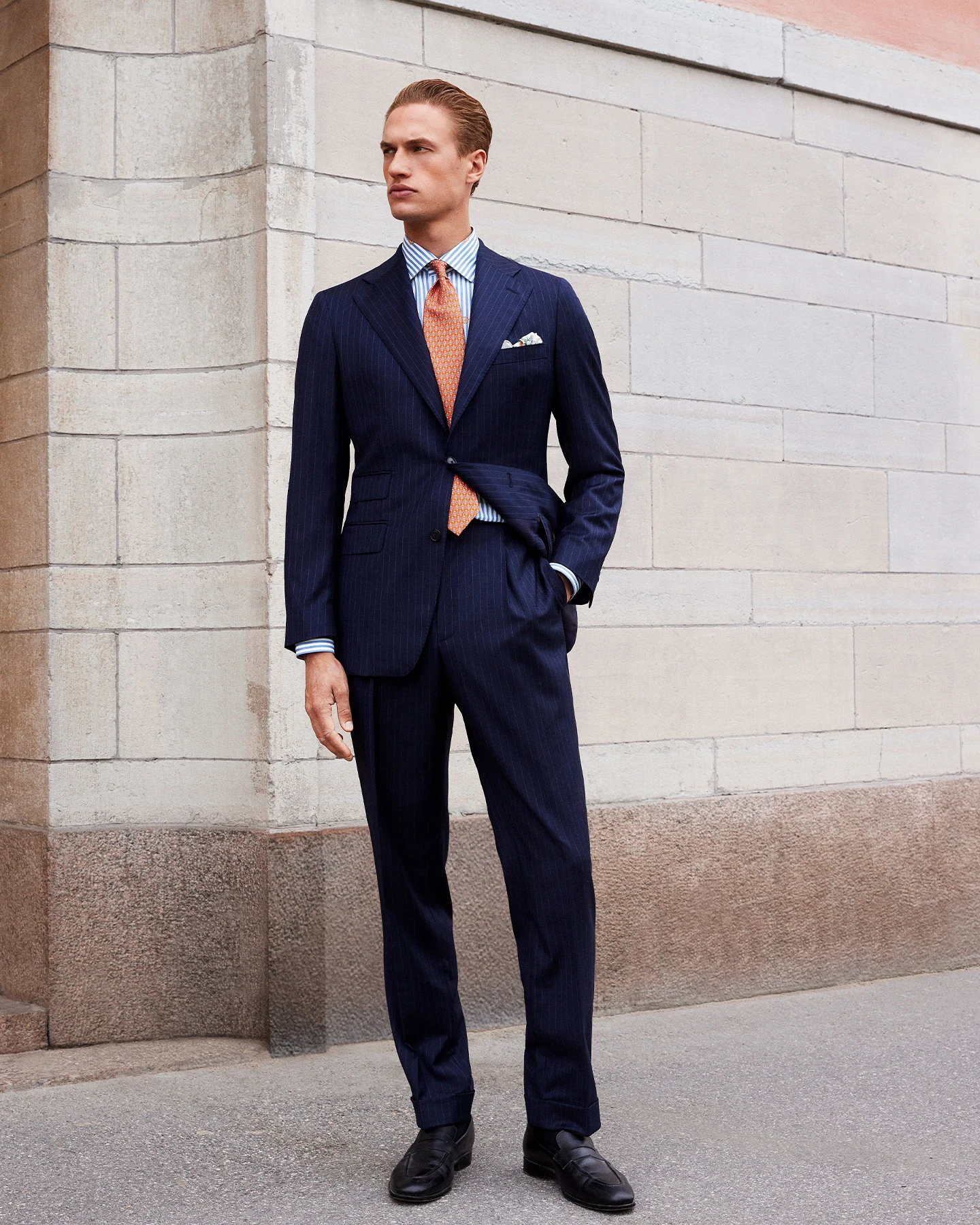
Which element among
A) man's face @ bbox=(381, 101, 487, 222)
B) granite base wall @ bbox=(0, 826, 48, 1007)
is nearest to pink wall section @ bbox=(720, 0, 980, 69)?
man's face @ bbox=(381, 101, 487, 222)

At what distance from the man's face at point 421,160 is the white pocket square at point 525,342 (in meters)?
0.31

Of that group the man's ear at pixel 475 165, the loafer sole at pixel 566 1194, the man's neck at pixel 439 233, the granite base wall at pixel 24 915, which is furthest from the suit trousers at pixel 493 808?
the granite base wall at pixel 24 915

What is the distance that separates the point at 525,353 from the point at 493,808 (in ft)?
3.18

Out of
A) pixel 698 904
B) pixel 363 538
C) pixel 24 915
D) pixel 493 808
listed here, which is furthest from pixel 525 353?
pixel 698 904

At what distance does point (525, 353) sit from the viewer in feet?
10.7

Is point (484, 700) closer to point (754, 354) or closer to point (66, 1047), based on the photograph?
point (66, 1047)

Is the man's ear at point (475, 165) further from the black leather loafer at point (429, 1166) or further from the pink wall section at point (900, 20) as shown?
the pink wall section at point (900, 20)

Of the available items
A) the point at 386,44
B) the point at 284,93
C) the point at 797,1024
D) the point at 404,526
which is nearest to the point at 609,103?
the point at 386,44

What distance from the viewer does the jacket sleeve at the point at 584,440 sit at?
330 cm

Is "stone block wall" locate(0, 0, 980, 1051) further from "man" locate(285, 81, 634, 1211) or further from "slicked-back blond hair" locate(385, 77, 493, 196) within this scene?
"slicked-back blond hair" locate(385, 77, 493, 196)

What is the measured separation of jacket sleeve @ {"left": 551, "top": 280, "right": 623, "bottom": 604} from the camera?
10.8 ft

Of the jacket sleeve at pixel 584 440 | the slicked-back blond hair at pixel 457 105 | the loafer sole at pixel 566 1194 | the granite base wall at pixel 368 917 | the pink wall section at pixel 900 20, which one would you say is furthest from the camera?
the pink wall section at pixel 900 20

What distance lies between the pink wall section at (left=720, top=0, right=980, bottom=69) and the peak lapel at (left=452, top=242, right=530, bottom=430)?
8.57ft

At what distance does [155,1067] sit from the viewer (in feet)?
13.8
